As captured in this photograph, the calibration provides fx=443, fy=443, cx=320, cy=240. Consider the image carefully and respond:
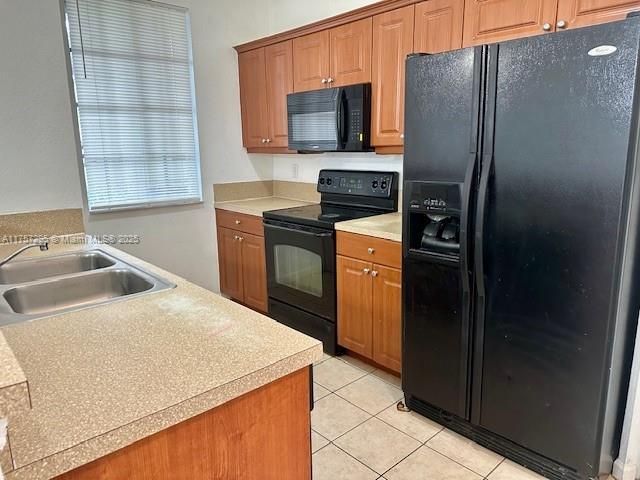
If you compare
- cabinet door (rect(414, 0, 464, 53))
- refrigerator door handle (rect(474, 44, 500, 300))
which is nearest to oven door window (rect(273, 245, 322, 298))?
refrigerator door handle (rect(474, 44, 500, 300))

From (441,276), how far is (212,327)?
3.72 ft

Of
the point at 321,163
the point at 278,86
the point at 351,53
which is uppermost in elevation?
the point at 351,53

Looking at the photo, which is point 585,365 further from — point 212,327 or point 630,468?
point 212,327

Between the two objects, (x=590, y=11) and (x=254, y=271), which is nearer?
(x=590, y=11)

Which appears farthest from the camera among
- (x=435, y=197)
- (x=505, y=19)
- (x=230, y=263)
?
(x=230, y=263)

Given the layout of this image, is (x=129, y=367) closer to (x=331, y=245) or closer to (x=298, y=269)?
(x=331, y=245)

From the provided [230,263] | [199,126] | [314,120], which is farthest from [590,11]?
[230,263]

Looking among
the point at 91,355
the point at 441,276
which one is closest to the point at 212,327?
the point at 91,355

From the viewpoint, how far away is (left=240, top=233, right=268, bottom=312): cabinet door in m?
3.38

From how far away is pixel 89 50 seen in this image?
9.62 ft

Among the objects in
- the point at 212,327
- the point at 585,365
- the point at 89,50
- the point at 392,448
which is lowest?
the point at 392,448

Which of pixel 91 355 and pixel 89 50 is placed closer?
pixel 91 355

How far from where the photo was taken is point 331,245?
2736 millimetres

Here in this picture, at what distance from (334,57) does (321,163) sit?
891 millimetres
